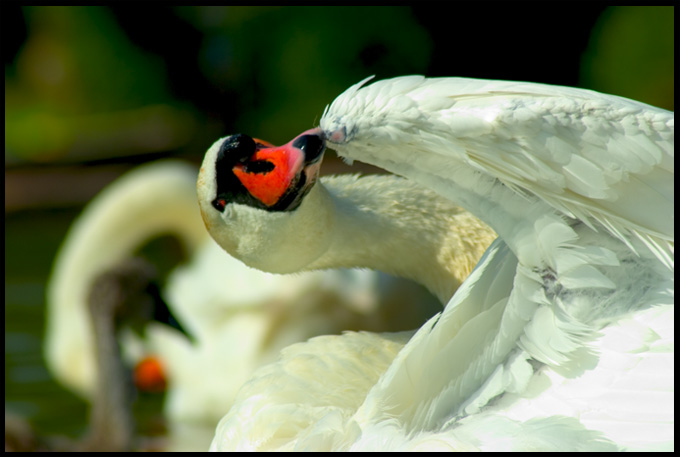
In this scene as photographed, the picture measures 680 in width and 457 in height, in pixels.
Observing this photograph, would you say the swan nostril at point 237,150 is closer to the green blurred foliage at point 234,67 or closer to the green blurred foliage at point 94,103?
the green blurred foliage at point 234,67

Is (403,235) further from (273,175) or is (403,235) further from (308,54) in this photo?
(308,54)

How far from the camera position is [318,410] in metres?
2.01

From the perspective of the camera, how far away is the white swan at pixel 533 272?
158 centimetres

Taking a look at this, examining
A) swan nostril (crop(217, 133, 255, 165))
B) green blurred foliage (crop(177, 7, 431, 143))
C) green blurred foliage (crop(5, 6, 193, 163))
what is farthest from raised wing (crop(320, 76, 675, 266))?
green blurred foliage (crop(5, 6, 193, 163))

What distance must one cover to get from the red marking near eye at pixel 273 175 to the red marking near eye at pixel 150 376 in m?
3.63

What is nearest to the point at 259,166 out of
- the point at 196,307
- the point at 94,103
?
the point at 196,307

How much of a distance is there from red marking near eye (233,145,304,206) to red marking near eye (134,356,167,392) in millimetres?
3626

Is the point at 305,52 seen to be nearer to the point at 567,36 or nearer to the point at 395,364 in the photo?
the point at 567,36

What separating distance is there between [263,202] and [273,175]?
82 mm

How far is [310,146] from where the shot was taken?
1913mm

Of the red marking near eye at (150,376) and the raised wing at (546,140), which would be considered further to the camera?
the red marking near eye at (150,376)

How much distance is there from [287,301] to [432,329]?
2638mm

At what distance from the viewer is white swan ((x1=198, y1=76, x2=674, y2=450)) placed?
1582 mm

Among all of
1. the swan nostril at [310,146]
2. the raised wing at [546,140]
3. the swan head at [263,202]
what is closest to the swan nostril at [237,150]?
the swan head at [263,202]
